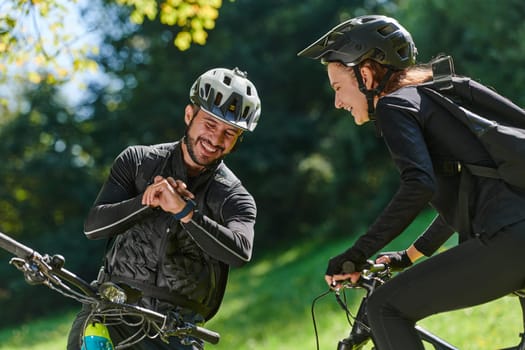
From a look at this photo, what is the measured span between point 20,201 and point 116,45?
7.56m

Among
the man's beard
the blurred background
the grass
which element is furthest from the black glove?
the blurred background

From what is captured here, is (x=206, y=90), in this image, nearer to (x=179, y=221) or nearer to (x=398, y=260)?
(x=179, y=221)

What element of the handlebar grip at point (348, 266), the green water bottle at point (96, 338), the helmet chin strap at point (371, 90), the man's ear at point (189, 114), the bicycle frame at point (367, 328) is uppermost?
the man's ear at point (189, 114)

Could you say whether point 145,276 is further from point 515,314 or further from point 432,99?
point 515,314

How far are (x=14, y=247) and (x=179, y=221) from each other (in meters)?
0.98

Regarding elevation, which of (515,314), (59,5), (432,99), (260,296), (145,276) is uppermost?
(59,5)

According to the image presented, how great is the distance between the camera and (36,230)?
36219mm

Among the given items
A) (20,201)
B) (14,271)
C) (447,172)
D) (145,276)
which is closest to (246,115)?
(145,276)

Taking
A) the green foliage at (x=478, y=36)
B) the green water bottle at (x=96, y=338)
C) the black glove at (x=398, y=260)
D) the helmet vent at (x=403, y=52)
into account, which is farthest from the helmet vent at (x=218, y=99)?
the green foliage at (x=478, y=36)

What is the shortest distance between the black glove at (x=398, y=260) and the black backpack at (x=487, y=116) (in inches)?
35.8

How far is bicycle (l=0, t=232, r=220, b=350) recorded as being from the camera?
3.81 m

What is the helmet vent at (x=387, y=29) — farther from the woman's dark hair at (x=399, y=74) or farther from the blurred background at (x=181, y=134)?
the blurred background at (x=181, y=134)

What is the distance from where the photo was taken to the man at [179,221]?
177 inches

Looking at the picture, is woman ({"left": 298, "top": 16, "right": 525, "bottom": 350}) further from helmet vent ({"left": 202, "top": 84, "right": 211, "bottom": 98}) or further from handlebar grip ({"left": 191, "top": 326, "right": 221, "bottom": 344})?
helmet vent ({"left": 202, "top": 84, "right": 211, "bottom": 98})
